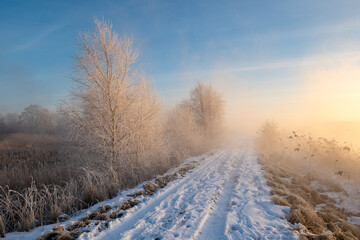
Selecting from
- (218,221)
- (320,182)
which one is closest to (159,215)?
(218,221)

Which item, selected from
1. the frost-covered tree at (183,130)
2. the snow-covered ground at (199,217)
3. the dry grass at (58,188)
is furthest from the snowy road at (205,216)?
the frost-covered tree at (183,130)

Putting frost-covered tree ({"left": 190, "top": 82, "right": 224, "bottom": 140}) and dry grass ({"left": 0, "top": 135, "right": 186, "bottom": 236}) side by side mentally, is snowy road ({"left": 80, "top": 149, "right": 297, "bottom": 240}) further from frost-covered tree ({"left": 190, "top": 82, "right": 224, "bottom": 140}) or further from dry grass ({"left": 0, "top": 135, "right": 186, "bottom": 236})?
frost-covered tree ({"left": 190, "top": 82, "right": 224, "bottom": 140})

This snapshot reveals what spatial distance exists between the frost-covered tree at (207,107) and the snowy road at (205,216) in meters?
20.2

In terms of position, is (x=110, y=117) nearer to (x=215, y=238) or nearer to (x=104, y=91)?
(x=104, y=91)

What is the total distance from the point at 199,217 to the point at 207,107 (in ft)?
76.9

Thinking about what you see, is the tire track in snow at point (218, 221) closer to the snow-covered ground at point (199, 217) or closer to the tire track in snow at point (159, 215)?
the snow-covered ground at point (199, 217)

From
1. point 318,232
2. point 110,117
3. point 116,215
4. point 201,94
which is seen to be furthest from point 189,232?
point 201,94

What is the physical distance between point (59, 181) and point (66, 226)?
4743 mm

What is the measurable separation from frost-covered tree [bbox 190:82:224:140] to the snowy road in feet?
66.3

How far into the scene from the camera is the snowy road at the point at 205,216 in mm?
3371

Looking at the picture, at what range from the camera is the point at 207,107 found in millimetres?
26875

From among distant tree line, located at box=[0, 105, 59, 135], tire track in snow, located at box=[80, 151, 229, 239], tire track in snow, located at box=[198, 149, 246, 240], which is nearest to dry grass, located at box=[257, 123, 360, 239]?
tire track in snow, located at box=[198, 149, 246, 240]

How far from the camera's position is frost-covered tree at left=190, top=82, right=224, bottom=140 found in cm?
2647

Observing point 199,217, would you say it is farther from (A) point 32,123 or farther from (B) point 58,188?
(A) point 32,123
